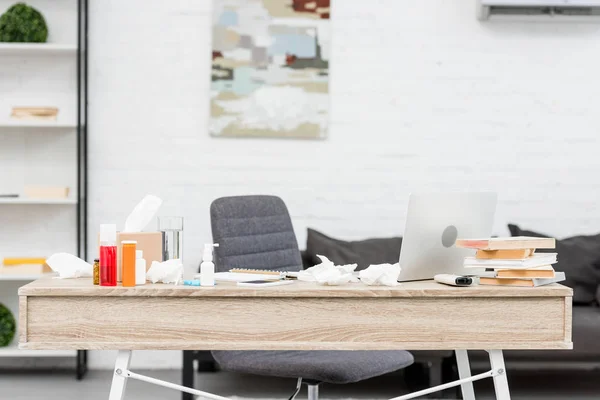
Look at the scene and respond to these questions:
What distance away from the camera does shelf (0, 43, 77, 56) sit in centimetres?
408

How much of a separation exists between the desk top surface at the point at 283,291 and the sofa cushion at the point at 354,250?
186 centimetres

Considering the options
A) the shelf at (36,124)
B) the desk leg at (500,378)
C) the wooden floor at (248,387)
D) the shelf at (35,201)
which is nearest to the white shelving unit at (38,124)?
the shelf at (36,124)

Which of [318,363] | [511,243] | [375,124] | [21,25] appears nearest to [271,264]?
[318,363]

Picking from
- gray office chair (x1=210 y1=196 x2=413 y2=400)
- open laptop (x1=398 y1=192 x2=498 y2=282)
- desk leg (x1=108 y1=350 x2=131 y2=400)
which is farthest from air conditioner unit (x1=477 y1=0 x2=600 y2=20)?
desk leg (x1=108 y1=350 x2=131 y2=400)

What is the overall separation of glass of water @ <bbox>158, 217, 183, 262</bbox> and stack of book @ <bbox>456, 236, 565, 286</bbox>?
84cm

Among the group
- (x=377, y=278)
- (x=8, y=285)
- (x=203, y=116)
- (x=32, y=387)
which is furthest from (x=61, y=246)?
(x=377, y=278)

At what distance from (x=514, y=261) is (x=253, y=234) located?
1.10 m

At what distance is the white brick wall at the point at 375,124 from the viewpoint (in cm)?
436

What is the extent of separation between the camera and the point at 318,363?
7.74ft

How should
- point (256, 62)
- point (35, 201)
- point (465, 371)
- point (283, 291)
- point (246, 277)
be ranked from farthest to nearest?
point (256, 62), point (35, 201), point (465, 371), point (246, 277), point (283, 291)

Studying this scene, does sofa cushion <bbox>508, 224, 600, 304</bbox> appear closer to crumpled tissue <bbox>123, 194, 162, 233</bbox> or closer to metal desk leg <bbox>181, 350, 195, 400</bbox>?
metal desk leg <bbox>181, 350, 195, 400</bbox>

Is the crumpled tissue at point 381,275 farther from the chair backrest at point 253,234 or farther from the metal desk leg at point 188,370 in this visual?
the metal desk leg at point 188,370

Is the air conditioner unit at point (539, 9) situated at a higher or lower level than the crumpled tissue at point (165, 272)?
higher

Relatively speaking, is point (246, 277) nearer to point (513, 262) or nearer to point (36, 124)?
point (513, 262)
